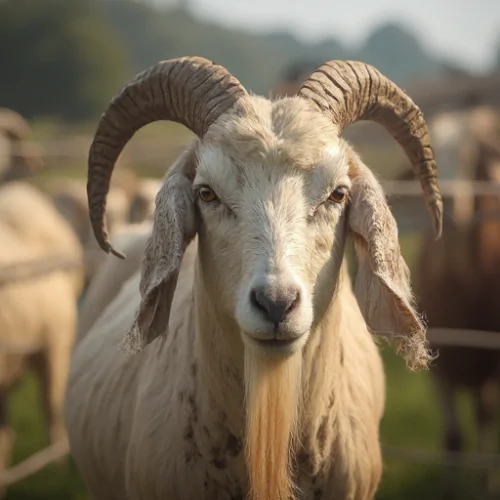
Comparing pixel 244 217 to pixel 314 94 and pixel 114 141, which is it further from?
pixel 114 141

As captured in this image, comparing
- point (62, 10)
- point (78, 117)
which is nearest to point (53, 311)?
point (78, 117)

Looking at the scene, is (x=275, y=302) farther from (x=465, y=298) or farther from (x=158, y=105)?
(x=465, y=298)

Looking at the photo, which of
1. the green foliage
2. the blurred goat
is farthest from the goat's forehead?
the blurred goat

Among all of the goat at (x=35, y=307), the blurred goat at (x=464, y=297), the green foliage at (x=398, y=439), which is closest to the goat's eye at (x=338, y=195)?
the green foliage at (x=398, y=439)

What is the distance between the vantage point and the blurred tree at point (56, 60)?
1944 inches

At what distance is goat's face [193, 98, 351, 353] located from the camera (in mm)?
2695

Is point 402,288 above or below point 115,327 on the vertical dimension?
above

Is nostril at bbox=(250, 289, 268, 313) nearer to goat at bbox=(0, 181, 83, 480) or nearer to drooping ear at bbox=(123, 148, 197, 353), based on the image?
drooping ear at bbox=(123, 148, 197, 353)

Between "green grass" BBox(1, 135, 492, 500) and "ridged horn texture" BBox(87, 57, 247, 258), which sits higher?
"ridged horn texture" BBox(87, 57, 247, 258)

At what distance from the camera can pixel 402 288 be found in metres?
3.08

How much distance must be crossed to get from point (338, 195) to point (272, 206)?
301mm

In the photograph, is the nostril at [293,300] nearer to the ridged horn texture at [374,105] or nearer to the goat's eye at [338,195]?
the goat's eye at [338,195]

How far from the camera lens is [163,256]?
3.05 meters

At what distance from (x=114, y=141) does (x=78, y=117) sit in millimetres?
47534
